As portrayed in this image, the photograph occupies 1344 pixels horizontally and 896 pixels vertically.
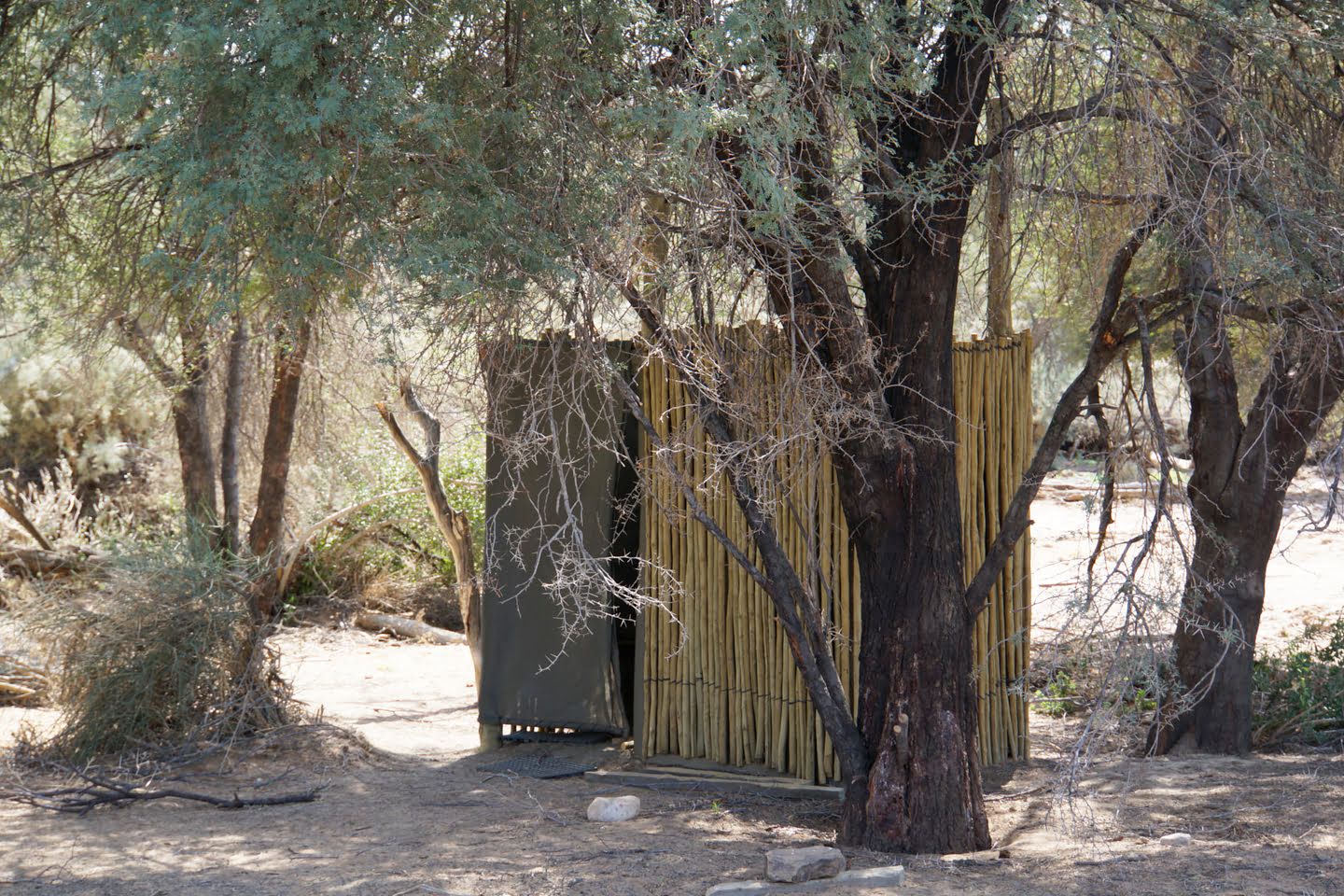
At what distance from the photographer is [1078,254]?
216 inches

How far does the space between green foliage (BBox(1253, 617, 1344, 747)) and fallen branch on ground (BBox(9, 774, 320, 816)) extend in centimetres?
513

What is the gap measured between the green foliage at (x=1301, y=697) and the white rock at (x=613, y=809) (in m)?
3.61

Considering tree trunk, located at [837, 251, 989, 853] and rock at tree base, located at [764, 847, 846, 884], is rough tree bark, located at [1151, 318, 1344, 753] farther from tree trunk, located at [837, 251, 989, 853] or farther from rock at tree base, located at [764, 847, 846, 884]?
rock at tree base, located at [764, 847, 846, 884]

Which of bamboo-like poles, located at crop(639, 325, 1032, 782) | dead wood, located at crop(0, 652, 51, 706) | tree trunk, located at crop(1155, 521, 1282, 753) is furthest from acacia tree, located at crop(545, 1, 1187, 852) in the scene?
dead wood, located at crop(0, 652, 51, 706)

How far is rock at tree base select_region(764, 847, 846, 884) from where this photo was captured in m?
4.31

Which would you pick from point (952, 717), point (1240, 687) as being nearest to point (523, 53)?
point (952, 717)

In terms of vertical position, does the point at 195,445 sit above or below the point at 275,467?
above

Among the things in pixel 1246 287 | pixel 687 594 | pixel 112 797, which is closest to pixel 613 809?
pixel 687 594

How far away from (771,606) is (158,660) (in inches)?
125

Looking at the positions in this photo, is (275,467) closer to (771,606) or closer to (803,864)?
(771,606)

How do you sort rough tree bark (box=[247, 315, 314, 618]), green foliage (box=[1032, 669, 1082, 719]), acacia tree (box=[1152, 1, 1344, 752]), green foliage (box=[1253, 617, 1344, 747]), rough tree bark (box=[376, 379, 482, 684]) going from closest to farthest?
1. acacia tree (box=[1152, 1, 1344, 752])
2. green foliage (box=[1253, 617, 1344, 747])
3. rough tree bark (box=[376, 379, 482, 684])
4. green foliage (box=[1032, 669, 1082, 719])
5. rough tree bark (box=[247, 315, 314, 618])

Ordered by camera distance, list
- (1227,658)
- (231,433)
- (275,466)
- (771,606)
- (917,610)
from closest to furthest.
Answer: (917,610) → (771,606) → (1227,658) → (275,466) → (231,433)

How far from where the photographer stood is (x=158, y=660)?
6.36m

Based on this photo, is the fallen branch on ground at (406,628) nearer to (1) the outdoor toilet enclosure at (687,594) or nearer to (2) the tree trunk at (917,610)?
(1) the outdoor toilet enclosure at (687,594)
